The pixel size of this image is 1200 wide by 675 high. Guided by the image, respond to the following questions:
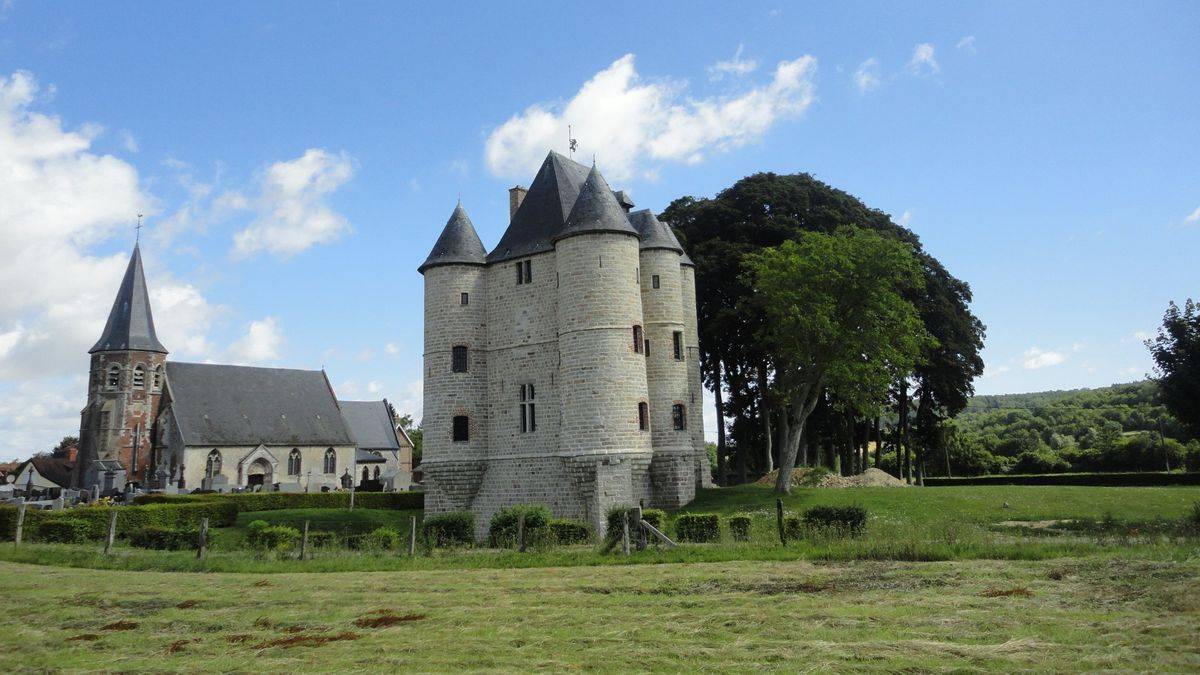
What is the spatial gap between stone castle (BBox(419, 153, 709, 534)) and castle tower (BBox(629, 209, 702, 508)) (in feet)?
0.13

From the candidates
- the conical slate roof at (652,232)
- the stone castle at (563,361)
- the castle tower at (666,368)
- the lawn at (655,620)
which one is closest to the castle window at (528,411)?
the stone castle at (563,361)

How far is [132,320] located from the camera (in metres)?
50.5

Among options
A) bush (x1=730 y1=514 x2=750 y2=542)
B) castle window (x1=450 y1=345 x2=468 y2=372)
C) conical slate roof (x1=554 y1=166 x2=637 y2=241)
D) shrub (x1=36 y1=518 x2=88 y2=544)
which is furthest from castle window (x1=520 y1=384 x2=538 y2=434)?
shrub (x1=36 y1=518 x2=88 y2=544)

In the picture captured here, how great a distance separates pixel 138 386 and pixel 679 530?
4334 cm

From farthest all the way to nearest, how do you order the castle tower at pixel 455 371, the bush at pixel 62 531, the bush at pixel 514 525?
the castle tower at pixel 455 371, the bush at pixel 62 531, the bush at pixel 514 525

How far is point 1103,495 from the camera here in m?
25.8

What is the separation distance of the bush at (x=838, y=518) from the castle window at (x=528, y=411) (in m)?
13.1

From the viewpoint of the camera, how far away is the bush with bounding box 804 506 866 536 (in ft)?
56.1

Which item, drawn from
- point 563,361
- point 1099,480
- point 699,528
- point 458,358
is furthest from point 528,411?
point 1099,480

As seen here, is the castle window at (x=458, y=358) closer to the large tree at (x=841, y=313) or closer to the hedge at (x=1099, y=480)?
the large tree at (x=841, y=313)

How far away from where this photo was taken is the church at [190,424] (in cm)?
4766

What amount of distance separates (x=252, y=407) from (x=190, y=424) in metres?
4.42

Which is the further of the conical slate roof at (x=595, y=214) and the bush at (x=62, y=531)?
the conical slate roof at (x=595, y=214)

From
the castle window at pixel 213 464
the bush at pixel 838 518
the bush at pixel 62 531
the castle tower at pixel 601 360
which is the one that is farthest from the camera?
the castle window at pixel 213 464
